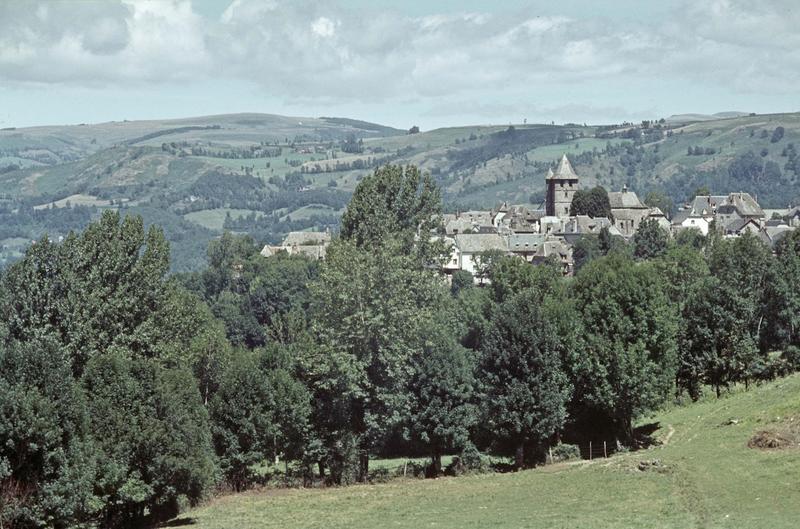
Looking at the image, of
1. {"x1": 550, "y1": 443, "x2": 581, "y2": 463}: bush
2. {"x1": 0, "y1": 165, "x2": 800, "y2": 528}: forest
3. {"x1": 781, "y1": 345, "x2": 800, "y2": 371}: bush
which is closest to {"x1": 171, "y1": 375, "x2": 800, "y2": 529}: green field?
{"x1": 550, "y1": 443, "x2": 581, "y2": 463}: bush

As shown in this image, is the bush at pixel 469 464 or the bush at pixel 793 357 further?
the bush at pixel 793 357

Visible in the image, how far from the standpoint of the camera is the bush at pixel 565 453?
70.9 metres

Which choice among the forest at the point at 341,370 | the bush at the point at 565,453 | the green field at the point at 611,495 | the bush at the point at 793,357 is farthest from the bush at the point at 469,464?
the bush at the point at 793,357

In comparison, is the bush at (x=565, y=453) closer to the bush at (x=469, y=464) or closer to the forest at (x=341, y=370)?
the forest at (x=341, y=370)

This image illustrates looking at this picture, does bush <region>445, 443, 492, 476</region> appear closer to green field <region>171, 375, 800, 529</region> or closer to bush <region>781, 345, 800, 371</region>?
green field <region>171, 375, 800, 529</region>

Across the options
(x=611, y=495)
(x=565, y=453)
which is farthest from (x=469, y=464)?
(x=611, y=495)

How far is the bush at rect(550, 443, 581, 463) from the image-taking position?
70.9 m

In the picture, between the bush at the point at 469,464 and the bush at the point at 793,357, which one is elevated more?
the bush at the point at 793,357

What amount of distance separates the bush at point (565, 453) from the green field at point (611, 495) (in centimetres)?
318

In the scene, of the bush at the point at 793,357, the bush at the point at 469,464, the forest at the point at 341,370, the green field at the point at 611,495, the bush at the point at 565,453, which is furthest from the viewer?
the bush at the point at 793,357

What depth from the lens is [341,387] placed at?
230ft

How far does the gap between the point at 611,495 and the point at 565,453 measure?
18923 millimetres

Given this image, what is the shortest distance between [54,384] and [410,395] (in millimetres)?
23901

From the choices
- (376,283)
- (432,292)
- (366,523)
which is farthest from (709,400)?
(366,523)
